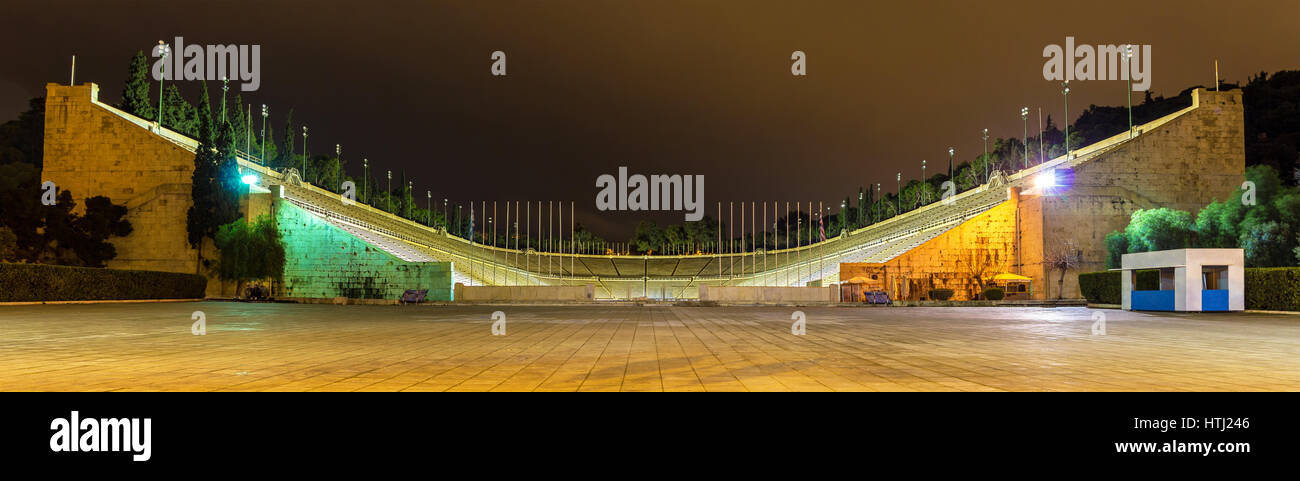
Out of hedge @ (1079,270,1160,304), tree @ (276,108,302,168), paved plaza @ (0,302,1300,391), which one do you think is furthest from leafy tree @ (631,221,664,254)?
paved plaza @ (0,302,1300,391)

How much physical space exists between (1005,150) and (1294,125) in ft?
93.0

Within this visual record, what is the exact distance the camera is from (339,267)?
143 ft

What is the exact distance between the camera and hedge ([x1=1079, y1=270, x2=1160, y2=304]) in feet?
105

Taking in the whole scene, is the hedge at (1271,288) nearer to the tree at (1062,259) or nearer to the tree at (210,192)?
the tree at (1062,259)

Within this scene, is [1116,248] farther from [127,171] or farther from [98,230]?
[127,171]

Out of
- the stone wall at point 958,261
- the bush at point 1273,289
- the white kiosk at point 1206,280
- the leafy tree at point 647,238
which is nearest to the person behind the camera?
the white kiosk at point 1206,280

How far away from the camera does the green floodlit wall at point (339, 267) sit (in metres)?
41.6

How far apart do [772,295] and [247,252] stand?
103 ft

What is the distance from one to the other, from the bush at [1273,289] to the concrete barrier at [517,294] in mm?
30744

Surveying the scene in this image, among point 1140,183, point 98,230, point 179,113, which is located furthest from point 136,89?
point 1140,183

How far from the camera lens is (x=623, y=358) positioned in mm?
9586

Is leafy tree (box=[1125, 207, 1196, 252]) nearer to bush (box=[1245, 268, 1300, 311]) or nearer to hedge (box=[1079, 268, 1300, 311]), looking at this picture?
hedge (box=[1079, 268, 1300, 311])

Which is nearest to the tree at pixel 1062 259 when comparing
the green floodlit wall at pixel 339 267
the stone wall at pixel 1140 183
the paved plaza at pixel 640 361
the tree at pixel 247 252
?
the stone wall at pixel 1140 183
